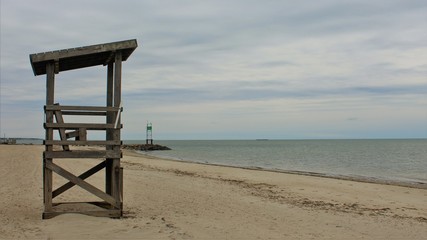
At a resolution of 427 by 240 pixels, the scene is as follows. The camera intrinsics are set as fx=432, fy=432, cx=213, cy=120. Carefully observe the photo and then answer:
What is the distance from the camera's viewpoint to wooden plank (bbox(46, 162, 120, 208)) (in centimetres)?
798

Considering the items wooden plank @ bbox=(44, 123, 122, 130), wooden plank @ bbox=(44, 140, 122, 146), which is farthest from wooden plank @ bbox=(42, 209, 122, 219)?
wooden plank @ bbox=(44, 123, 122, 130)

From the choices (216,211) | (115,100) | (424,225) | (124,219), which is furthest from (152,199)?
(424,225)

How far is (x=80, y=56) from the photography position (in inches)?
328

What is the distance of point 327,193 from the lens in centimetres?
1580

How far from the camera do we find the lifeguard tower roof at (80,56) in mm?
7973

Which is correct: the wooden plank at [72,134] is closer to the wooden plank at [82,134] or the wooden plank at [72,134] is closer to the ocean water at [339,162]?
the wooden plank at [82,134]

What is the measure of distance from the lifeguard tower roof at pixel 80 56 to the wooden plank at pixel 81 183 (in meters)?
1.90

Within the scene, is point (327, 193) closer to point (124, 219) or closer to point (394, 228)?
point (394, 228)

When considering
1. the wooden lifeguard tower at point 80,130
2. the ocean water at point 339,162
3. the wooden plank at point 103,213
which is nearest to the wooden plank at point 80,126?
the wooden lifeguard tower at point 80,130

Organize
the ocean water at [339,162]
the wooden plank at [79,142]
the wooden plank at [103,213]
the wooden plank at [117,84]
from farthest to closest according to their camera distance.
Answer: the ocean water at [339,162], the wooden plank at [117,84], the wooden plank at [103,213], the wooden plank at [79,142]

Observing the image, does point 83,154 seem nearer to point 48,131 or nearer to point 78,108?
point 48,131

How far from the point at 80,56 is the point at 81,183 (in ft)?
8.00

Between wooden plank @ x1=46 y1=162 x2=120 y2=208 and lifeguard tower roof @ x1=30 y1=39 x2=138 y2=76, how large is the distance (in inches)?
74.8

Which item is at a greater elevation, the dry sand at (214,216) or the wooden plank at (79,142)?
the wooden plank at (79,142)
